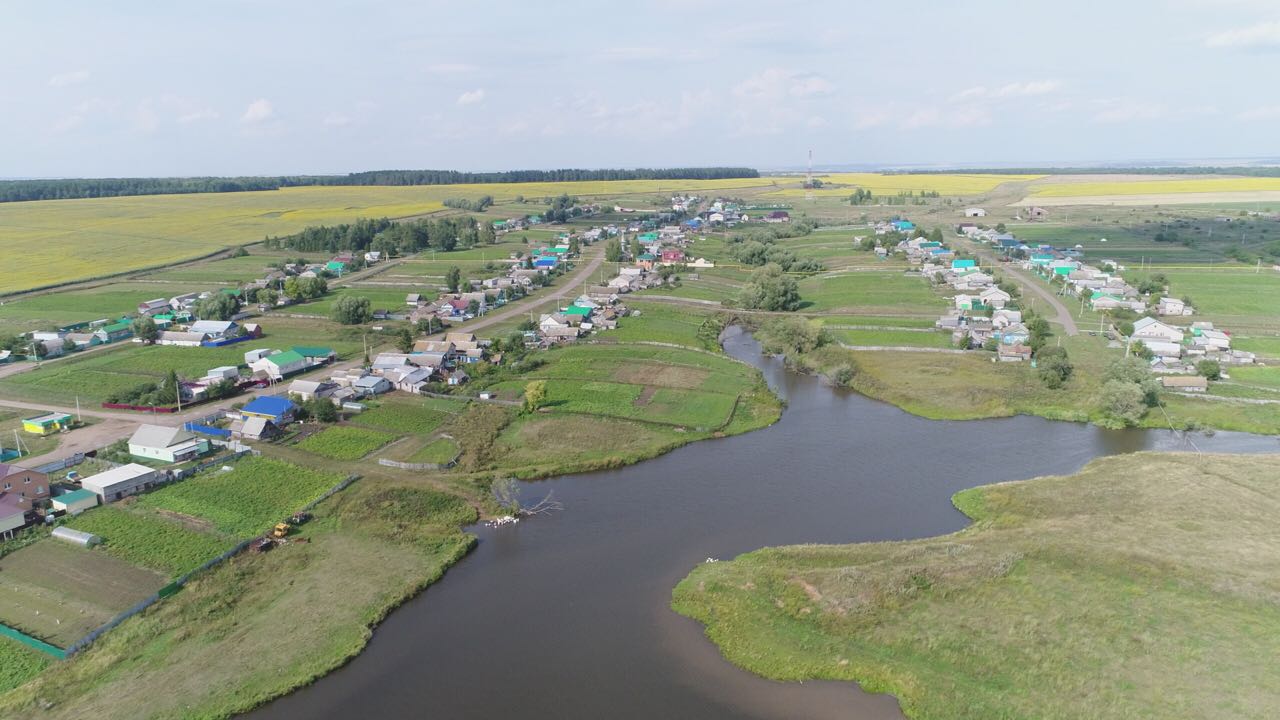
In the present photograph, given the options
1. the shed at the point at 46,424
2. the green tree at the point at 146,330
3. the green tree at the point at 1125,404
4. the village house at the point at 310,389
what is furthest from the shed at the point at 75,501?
the green tree at the point at 1125,404

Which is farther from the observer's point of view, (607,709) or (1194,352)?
(1194,352)

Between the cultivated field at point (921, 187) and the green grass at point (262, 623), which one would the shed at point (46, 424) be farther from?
the cultivated field at point (921, 187)

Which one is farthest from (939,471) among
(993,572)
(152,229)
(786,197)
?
(786,197)

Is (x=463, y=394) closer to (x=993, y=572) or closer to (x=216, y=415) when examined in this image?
(x=216, y=415)

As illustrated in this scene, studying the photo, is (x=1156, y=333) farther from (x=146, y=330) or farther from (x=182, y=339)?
(x=146, y=330)

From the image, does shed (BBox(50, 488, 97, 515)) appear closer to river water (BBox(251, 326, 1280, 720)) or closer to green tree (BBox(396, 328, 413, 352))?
river water (BBox(251, 326, 1280, 720))

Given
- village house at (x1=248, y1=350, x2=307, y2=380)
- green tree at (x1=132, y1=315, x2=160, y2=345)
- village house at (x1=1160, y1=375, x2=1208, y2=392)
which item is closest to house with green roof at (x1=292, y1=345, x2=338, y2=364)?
village house at (x1=248, y1=350, x2=307, y2=380)

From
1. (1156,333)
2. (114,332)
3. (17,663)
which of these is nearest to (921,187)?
(1156,333)

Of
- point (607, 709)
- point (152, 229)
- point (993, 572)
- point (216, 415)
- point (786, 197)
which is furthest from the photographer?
point (786, 197)
